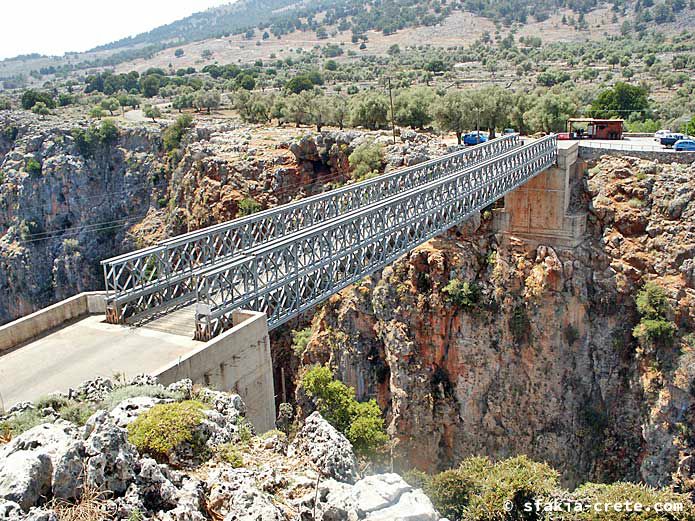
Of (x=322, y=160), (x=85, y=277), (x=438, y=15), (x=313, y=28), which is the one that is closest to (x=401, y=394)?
(x=322, y=160)

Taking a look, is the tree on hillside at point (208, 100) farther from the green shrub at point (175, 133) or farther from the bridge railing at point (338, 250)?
the bridge railing at point (338, 250)

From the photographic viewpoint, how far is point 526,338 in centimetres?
2933

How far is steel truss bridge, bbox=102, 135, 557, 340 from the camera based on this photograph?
1435 cm

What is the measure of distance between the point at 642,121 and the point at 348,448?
146 ft

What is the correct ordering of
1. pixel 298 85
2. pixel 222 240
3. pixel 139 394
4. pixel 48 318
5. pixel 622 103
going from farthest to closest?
pixel 298 85, pixel 622 103, pixel 222 240, pixel 48 318, pixel 139 394

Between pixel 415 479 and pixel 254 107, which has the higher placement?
pixel 254 107

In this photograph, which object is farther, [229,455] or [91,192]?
[91,192]

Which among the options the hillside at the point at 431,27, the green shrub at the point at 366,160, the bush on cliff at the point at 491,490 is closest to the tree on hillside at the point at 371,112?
the green shrub at the point at 366,160

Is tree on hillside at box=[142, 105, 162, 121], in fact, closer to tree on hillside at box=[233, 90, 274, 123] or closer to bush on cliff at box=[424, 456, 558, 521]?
tree on hillside at box=[233, 90, 274, 123]

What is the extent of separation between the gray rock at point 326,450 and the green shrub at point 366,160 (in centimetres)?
2539

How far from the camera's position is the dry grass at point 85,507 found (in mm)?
5926

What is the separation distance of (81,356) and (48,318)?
2.44 m

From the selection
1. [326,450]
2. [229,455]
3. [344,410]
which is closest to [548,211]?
[344,410]

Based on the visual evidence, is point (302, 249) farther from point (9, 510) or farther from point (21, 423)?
point (9, 510)
